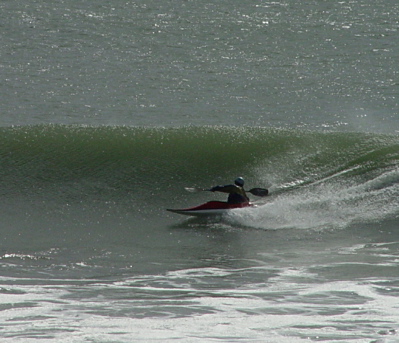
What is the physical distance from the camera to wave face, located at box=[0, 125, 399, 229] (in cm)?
1582

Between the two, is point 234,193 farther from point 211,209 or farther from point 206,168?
point 206,168

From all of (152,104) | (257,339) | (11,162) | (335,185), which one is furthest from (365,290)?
(152,104)

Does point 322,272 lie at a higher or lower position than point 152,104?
lower

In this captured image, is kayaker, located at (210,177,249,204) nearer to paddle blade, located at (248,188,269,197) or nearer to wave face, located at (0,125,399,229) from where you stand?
wave face, located at (0,125,399,229)

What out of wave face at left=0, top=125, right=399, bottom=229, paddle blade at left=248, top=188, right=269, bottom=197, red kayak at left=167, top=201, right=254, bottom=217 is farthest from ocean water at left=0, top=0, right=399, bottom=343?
paddle blade at left=248, top=188, right=269, bottom=197

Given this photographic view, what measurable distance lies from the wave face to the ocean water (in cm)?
6

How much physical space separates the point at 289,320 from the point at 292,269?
2.96 m

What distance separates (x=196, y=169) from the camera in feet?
59.6

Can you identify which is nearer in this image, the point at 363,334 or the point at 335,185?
the point at 363,334

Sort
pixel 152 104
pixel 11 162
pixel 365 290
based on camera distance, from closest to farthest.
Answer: pixel 365 290
pixel 11 162
pixel 152 104

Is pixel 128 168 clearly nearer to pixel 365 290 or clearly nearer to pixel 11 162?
pixel 11 162

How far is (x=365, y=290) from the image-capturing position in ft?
33.0

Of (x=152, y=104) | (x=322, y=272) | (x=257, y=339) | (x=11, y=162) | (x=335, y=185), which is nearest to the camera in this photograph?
(x=257, y=339)

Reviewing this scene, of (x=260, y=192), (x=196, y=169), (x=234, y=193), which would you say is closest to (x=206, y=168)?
(x=196, y=169)
